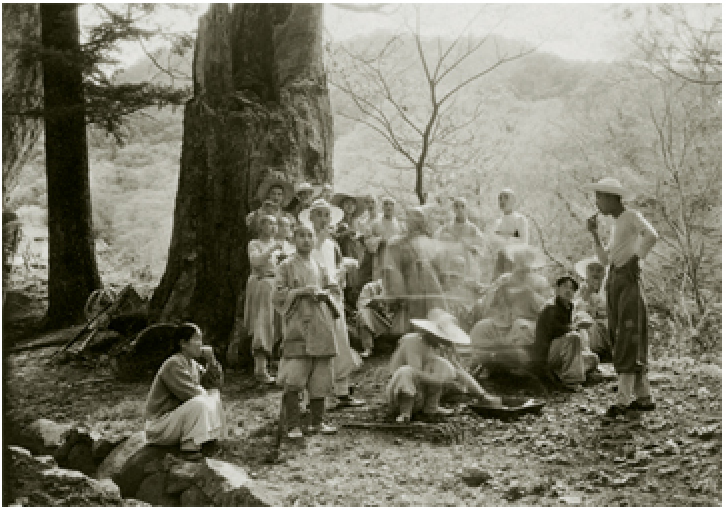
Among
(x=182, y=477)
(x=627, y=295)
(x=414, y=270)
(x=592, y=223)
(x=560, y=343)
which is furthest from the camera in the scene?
(x=414, y=270)

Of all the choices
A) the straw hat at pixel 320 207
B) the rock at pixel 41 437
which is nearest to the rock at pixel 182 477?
the rock at pixel 41 437

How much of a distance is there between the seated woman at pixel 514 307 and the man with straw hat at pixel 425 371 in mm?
765

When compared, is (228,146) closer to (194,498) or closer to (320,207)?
(320,207)

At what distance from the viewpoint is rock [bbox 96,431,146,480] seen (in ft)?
14.2

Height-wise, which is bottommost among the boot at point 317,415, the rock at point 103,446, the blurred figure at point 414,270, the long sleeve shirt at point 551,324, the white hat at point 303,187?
the rock at point 103,446

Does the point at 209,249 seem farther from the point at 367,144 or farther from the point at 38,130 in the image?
the point at 367,144

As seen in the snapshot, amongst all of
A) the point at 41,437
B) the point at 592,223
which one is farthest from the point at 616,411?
the point at 41,437

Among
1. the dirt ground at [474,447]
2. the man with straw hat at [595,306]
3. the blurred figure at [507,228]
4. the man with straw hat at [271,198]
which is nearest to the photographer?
the dirt ground at [474,447]

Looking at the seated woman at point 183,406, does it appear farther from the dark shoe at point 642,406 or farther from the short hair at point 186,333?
the dark shoe at point 642,406

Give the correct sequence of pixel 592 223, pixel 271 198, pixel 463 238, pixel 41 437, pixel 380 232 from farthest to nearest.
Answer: pixel 380 232
pixel 463 238
pixel 271 198
pixel 592 223
pixel 41 437

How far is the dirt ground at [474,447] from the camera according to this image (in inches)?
158

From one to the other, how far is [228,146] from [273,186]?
508 mm

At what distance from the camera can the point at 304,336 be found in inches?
190

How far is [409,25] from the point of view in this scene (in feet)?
23.6
